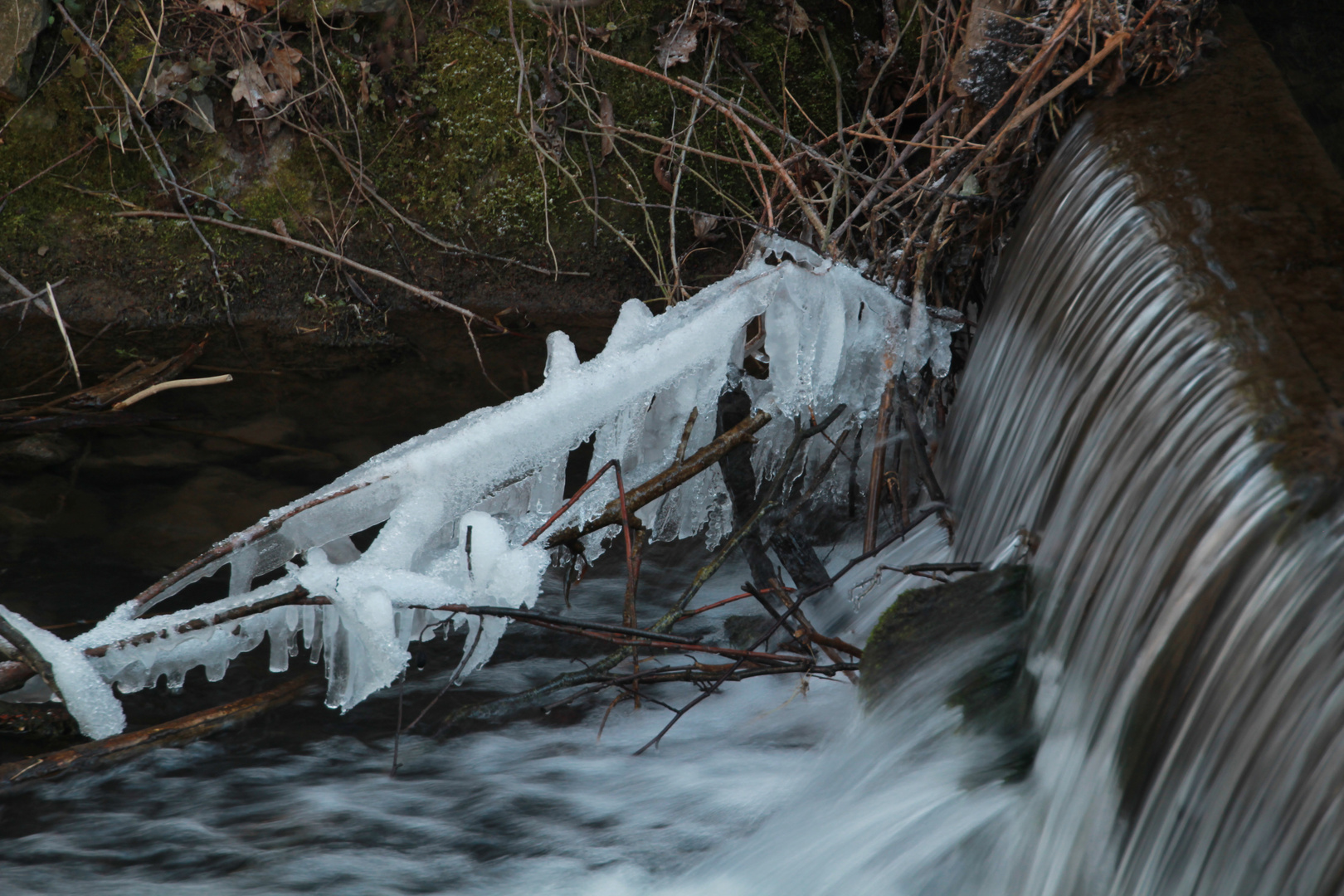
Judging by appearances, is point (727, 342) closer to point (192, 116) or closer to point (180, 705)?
point (180, 705)

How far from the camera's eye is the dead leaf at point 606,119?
4.64m

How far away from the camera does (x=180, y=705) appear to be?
2.79 m

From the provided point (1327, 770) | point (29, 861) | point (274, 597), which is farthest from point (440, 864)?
point (1327, 770)

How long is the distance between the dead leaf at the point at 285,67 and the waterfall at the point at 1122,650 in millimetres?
3325

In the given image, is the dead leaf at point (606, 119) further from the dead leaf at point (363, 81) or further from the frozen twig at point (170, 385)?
the frozen twig at point (170, 385)

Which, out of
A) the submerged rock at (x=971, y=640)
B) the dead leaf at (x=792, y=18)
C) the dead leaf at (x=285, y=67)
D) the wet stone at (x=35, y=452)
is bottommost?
the wet stone at (x=35, y=452)

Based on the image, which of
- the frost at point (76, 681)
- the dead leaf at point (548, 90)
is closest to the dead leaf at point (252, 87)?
the dead leaf at point (548, 90)

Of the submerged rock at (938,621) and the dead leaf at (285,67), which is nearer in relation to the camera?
the submerged rock at (938,621)

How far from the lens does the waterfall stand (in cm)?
157

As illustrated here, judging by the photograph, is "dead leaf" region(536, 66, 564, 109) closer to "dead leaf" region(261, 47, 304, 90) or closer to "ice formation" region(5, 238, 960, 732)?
"dead leaf" region(261, 47, 304, 90)

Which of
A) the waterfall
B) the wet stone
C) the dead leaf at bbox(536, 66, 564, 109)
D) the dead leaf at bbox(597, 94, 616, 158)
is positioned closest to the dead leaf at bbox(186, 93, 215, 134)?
the dead leaf at bbox(536, 66, 564, 109)

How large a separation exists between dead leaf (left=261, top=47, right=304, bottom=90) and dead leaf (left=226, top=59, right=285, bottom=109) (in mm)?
36

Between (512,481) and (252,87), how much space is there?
299cm

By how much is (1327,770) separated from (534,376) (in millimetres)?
3441
